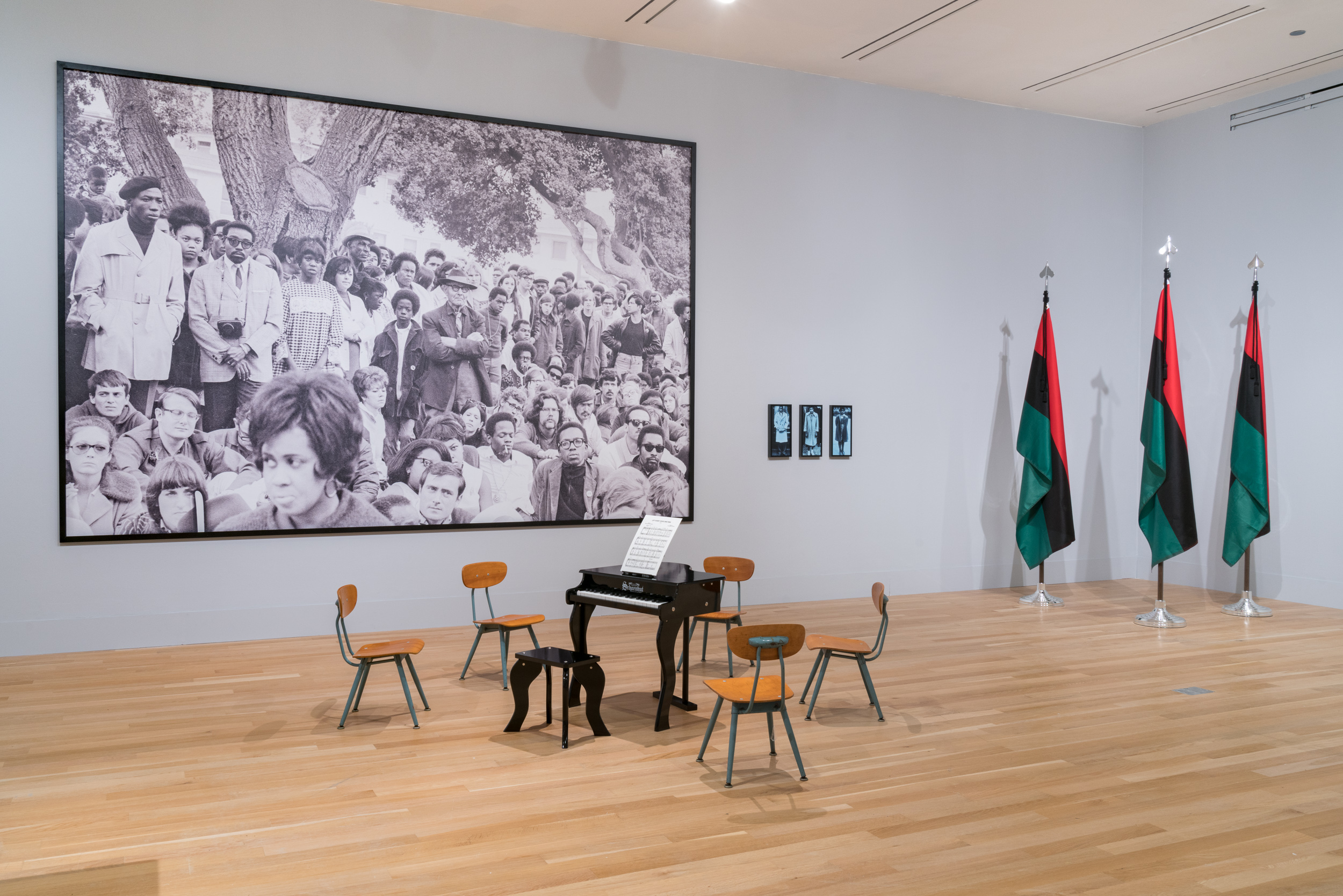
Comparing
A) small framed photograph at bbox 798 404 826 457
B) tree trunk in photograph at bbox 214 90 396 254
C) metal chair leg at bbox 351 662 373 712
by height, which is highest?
tree trunk in photograph at bbox 214 90 396 254

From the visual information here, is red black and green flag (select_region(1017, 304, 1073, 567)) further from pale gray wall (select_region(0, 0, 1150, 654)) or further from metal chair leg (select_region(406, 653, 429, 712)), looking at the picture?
metal chair leg (select_region(406, 653, 429, 712))

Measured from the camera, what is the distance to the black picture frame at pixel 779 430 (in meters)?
8.49

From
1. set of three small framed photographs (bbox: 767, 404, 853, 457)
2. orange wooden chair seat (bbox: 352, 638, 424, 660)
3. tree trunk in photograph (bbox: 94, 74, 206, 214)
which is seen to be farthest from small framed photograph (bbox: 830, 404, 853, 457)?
tree trunk in photograph (bbox: 94, 74, 206, 214)

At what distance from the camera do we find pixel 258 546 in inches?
269

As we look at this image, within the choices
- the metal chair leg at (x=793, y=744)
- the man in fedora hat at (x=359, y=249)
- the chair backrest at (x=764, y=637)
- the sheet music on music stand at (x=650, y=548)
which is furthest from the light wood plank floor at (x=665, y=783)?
the man in fedora hat at (x=359, y=249)

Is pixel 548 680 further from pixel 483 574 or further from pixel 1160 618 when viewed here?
pixel 1160 618

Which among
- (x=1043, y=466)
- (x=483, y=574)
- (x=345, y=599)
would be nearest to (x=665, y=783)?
(x=345, y=599)

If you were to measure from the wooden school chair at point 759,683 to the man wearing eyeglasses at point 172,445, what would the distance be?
4.19 metres

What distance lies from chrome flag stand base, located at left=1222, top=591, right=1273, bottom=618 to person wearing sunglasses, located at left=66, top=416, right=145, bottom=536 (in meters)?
8.75

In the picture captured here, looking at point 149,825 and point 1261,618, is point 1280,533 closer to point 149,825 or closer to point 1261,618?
point 1261,618

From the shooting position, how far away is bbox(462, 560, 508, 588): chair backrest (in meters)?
6.17

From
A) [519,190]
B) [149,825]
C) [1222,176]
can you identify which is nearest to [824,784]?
[149,825]

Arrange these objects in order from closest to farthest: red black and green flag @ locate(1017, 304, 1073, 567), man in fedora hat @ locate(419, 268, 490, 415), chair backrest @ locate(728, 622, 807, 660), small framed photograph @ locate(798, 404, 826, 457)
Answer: chair backrest @ locate(728, 622, 807, 660) < man in fedora hat @ locate(419, 268, 490, 415) < small framed photograph @ locate(798, 404, 826, 457) < red black and green flag @ locate(1017, 304, 1073, 567)

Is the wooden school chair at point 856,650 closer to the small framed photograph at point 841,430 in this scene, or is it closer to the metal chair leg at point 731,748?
the metal chair leg at point 731,748
